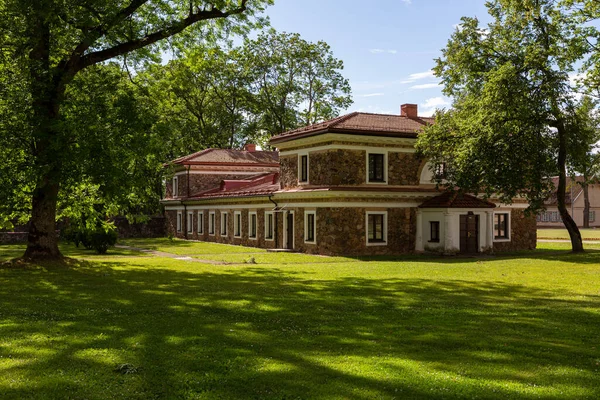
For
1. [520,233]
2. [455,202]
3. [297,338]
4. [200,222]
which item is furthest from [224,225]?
[297,338]

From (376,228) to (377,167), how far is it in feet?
10.9

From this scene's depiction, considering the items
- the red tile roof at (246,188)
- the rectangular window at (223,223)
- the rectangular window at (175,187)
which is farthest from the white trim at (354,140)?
the rectangular window at (175,187)

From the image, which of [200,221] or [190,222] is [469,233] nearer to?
[200,221]

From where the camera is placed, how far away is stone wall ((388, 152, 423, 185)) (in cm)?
3155

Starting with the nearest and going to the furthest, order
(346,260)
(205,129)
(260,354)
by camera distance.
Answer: (260,354) → (346,260) → (205,129)

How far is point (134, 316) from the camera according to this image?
11.5m

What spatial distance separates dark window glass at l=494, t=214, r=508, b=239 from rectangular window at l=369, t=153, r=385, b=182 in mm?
8391

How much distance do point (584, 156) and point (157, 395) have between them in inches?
1161

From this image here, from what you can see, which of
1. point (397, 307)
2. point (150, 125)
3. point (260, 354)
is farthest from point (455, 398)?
point (150, 125)

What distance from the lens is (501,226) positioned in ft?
114

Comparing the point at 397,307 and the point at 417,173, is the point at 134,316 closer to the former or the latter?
the point at 397,307

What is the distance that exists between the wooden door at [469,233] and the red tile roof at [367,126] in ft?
17.7

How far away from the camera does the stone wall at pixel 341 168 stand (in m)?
30.2

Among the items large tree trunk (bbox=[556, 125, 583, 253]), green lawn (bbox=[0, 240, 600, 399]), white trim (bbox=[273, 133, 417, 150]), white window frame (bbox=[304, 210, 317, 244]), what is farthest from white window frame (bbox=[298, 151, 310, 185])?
green lawn (bbox=[0, 240, 600, 399])
